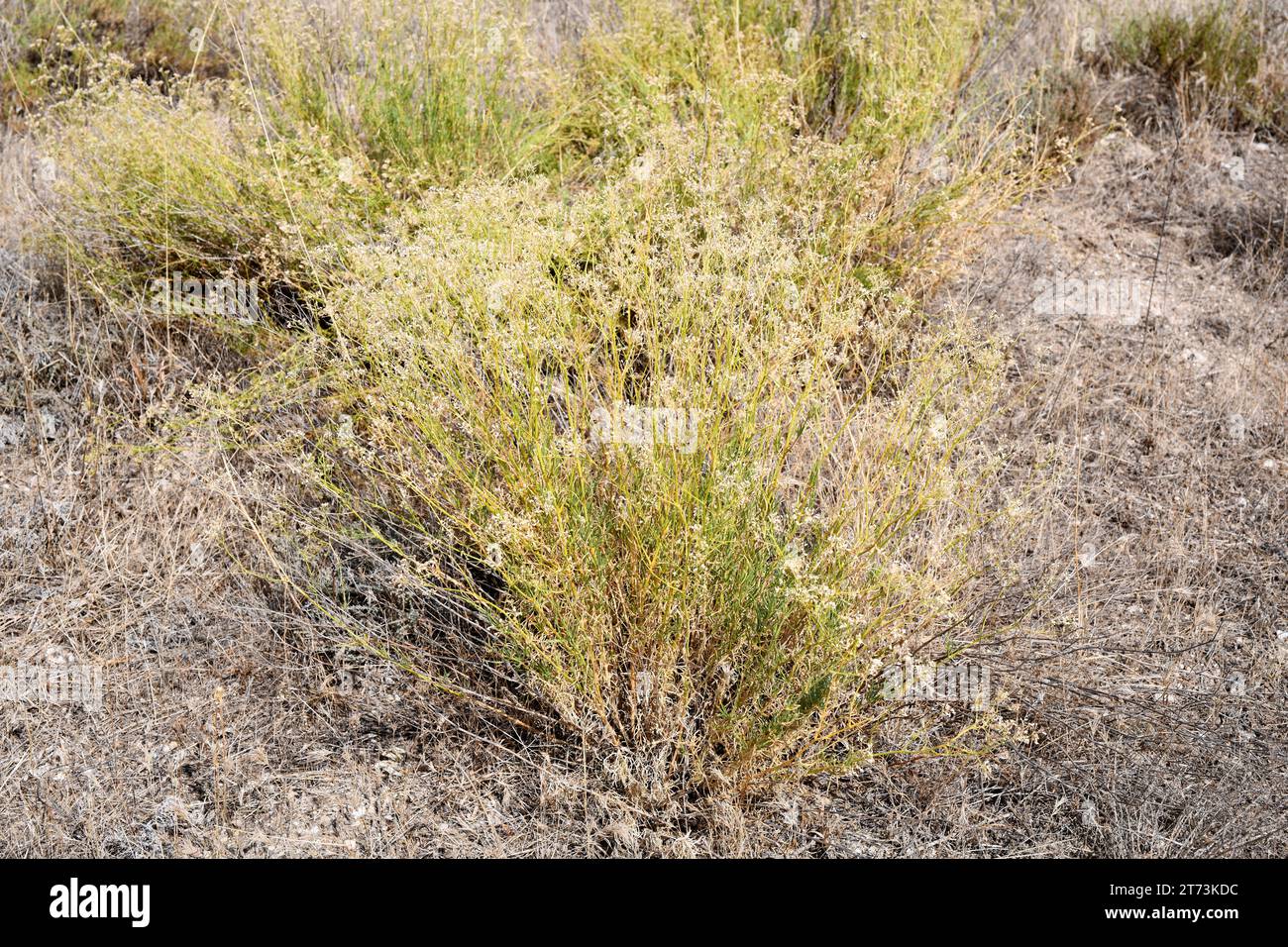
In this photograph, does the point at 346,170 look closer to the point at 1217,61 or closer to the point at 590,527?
the point at 590,527

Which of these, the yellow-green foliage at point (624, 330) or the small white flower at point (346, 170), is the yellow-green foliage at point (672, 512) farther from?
the small white flower at point (346, 170)

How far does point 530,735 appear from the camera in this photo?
2.21 metres

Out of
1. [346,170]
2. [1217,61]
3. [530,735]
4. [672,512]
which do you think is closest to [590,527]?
[672,512]

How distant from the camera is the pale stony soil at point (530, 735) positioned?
2.04m

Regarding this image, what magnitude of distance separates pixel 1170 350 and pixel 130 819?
3.41 m

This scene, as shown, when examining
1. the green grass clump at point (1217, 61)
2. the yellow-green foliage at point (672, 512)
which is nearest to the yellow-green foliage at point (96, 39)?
the yellow-green foliage at point (672, 512)

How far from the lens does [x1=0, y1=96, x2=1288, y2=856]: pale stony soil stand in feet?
6.68

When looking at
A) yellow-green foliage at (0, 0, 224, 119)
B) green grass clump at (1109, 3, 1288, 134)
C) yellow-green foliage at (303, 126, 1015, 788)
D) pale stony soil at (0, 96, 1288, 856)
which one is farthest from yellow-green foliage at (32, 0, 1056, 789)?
green grass clump at (1109, 3, 1288, 134)

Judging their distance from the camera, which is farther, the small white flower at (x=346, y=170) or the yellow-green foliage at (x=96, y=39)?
the yellow-green foliage at (x=96, y=39)

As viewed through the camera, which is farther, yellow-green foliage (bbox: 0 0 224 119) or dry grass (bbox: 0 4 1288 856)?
yellow-green foliage (bbox: 0 0 224 119)

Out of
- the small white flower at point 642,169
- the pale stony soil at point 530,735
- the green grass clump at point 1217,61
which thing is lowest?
the pale stony soil at point 530,735

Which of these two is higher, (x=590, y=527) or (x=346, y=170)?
(x=346, y=170)

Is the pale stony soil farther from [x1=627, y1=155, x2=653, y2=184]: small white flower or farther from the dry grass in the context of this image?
[x1=627, y1=155, x2=653, y2=184]: small white flower

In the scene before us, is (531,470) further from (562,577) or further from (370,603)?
(370,603)
